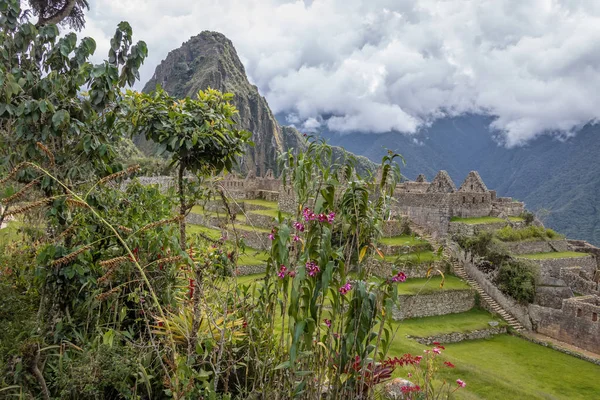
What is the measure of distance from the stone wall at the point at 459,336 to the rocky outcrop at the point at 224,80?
12206 centimetres

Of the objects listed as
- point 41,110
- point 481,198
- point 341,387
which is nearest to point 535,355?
point 481,198

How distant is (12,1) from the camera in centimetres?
375

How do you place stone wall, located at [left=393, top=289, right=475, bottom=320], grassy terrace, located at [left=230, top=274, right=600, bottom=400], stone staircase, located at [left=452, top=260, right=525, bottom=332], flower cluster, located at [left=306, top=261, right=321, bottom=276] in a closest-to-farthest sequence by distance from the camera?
flower cluster, located at [left=306, top=261, right=321, bottom=276]
grassy terrace, located at [left=230, top=274, right=600, bottom=400]
stone wall, located at [left=393, top=289, right=475, bottom=320]
stone staircase, located at [left=452, top=260, right=525, bottom=332]

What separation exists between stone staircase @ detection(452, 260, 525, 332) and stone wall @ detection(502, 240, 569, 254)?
2216 millimetres

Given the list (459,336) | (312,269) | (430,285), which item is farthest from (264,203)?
(312,269)

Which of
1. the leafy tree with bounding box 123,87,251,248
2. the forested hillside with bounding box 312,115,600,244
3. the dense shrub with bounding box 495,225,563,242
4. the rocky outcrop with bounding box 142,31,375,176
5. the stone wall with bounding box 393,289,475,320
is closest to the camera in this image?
the leafy tree with bounding box 123,87,251,248

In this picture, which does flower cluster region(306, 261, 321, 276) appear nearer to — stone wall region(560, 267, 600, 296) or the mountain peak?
stone wall region(560, 267, 600, 296)

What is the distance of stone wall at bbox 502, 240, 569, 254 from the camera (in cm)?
1928

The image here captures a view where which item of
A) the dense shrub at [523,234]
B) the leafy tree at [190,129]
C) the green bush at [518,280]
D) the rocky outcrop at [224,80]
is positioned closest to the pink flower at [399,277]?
the leafy tree at [190,129]

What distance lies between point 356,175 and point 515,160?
70.2m

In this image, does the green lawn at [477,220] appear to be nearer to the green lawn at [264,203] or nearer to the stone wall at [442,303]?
the stone wall at [442,303]

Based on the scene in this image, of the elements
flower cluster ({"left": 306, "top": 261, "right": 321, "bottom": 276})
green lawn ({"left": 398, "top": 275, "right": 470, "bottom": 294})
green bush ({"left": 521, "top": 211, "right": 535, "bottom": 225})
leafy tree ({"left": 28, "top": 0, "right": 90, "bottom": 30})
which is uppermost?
leafy tree ({"left": 28, "top": 0, "right": 90, "bottom": 30})

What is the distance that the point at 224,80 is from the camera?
142500mm

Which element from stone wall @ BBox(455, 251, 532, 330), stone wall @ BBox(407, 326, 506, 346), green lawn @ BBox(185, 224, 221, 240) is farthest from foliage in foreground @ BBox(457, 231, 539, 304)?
green lawn @ BBox(185, 224, 221, 240)
